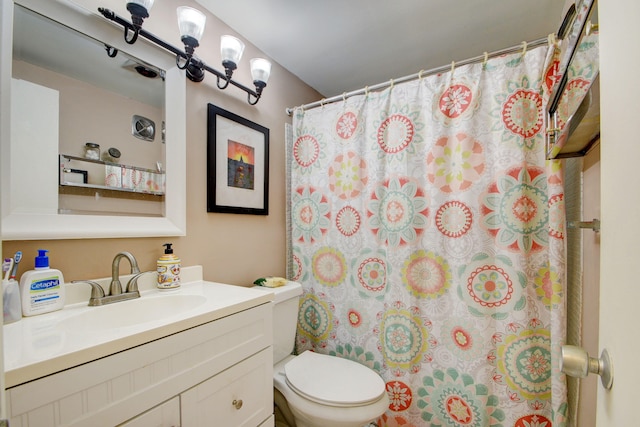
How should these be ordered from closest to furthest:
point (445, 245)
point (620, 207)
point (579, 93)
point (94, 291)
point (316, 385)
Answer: point (620, 207)
point (579, 93)
point (94, 291)
point (316, 385)
point (445, 245)

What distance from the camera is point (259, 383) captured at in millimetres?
1012

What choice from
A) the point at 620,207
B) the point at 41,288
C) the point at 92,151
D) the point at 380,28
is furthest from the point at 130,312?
the point at 380,28

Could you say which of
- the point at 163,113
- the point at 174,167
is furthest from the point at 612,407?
the point at 163,113

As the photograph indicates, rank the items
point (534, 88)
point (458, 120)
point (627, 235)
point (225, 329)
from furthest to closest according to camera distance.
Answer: point (458, 120), point (534, 88), point (225, 329), point (627, 235)

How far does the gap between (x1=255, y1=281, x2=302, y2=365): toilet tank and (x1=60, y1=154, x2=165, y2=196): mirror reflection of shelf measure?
744 mm

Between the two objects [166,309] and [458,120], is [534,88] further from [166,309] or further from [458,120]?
[166,309]

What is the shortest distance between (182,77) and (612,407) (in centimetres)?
168

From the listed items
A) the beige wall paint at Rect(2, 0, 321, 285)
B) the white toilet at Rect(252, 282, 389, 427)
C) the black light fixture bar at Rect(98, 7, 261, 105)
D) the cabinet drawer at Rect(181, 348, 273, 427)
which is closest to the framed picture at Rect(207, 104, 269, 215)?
the beige wall paint at Rect(2, 0, 321, 285)

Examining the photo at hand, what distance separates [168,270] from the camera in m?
1.16

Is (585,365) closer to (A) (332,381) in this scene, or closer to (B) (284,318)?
(A) (332,381)

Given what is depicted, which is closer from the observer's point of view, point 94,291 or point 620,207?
point 620,207

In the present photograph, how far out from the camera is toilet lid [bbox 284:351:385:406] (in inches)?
45.6

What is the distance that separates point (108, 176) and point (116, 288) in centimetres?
43

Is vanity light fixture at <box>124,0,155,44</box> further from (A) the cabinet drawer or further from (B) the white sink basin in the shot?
(A) the cabinet drawer
